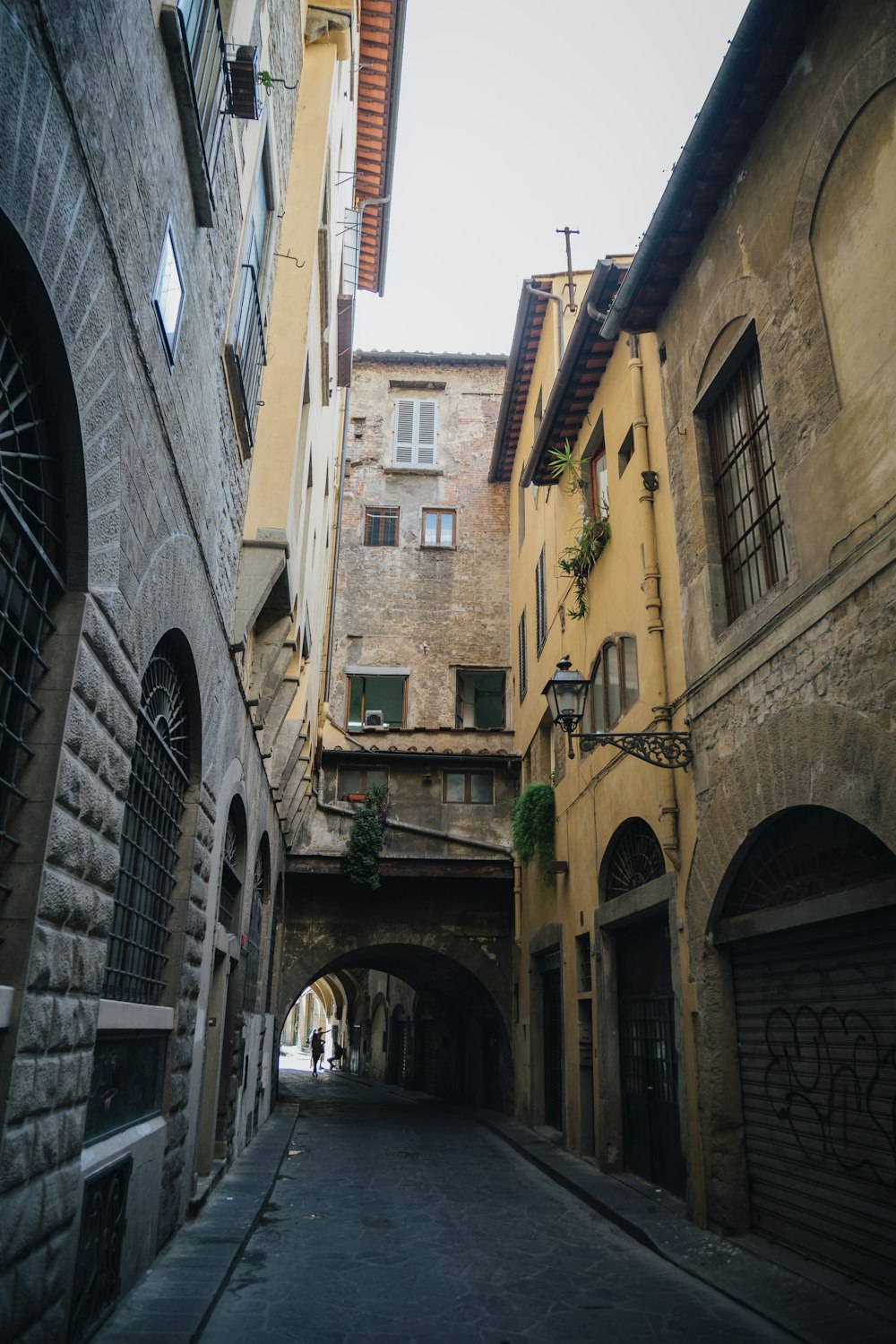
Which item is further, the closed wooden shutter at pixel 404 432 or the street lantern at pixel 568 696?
the closed wooden shutter at pixel 404 432

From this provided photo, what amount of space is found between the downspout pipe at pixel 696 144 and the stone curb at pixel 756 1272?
7.53m

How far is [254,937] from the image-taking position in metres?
12.3

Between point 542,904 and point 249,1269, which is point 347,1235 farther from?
point 542,904

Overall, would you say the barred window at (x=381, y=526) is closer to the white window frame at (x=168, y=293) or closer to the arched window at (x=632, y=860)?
the arched window at (x=632, y=860)

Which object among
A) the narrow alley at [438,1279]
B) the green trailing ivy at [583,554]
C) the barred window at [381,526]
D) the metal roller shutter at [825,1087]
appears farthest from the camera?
the barred window at [381,526]

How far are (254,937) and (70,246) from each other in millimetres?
10323

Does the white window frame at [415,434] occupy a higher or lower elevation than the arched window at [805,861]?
higher

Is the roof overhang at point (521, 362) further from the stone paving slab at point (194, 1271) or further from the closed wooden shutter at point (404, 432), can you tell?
the stone paving slab at point (194, 1271)

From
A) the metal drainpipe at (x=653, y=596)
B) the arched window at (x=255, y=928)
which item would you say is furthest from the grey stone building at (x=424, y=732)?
the metal drainpipe at (x=653, y=596)

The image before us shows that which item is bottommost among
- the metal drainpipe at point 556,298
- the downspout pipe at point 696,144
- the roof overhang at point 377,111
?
the downspout pipe at point 696,144

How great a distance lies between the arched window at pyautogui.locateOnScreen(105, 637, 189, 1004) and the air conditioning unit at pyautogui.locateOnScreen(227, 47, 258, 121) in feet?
10.8

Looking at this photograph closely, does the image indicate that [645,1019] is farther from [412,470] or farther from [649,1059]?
[412,470]

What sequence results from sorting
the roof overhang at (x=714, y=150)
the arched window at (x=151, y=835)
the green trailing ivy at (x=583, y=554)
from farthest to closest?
the green trailing ivy at (x=583, y=554)
the roof overhang at (x=714, y=150)
the arched window at (x=151, y=835)

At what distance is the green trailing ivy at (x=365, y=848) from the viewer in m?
16.9
